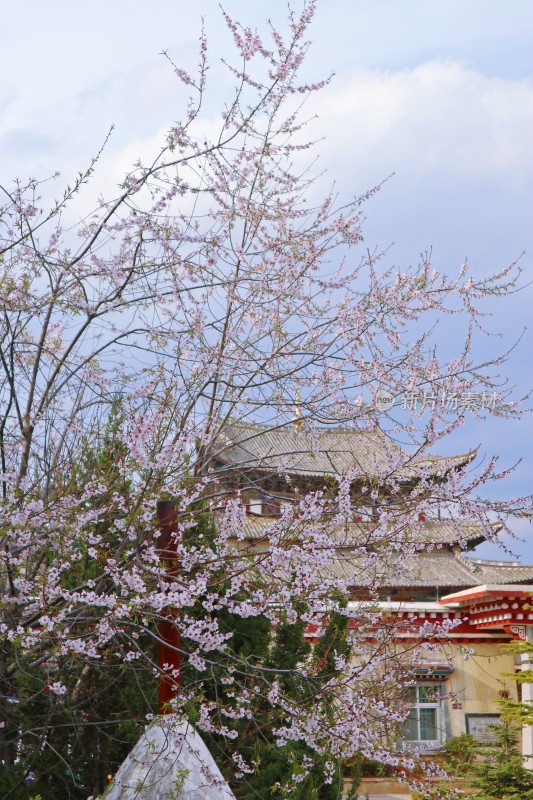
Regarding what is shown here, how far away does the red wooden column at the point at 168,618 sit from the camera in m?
4.89

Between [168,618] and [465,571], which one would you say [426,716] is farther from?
[168,618]

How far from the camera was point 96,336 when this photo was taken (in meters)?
6.88

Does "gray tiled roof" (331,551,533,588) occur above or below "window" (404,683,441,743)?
above

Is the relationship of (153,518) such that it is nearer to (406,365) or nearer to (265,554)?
(265,554)

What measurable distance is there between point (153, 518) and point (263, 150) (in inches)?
127

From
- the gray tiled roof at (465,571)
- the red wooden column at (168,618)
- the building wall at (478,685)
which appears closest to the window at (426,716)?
the building wall at (478,685)

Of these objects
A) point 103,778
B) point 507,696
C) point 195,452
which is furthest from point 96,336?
point 507,696

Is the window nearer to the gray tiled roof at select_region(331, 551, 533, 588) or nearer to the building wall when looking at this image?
the building wall

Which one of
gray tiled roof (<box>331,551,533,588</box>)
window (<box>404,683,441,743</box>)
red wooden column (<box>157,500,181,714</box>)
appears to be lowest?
window (<box>404,683,441,743</box>)

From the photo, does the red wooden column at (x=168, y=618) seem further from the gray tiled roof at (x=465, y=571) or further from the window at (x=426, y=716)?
the gray tiled roof at (x=465, y=571)

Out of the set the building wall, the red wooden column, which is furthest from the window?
the red wooden column

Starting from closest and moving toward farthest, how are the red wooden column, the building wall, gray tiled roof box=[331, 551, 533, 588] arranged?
1. the red wooden column
2. the building wall
3. gray tiled roof box=[331, 551, 533, 588]

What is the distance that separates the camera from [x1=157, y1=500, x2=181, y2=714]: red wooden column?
4893 mm

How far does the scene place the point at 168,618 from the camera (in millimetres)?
4863
